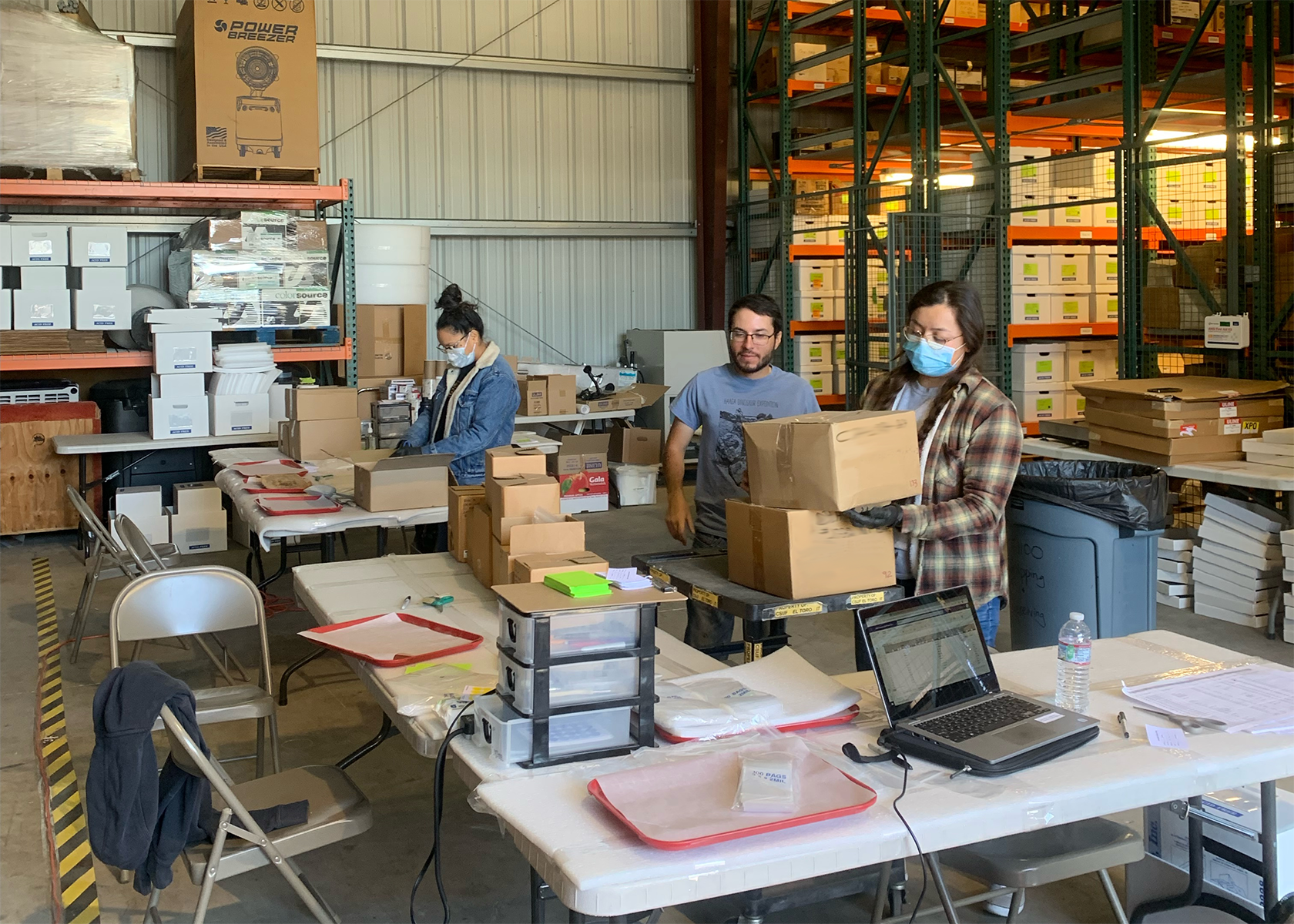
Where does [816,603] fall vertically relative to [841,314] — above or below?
below

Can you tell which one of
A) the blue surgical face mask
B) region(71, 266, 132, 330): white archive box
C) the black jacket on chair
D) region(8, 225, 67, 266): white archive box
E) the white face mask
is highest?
region(8, 225, 67, 266): white archive box

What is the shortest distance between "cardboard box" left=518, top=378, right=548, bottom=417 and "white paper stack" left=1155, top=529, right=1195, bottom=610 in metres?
4.29

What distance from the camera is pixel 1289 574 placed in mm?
5293

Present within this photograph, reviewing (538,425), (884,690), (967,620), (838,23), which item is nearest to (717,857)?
(884,690)

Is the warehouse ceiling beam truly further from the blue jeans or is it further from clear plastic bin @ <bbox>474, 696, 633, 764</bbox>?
clear plastic bin @ <bbox>474, 696, 633, 764</bbox>

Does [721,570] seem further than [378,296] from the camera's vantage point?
No

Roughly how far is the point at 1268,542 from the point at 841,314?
472 centimetres

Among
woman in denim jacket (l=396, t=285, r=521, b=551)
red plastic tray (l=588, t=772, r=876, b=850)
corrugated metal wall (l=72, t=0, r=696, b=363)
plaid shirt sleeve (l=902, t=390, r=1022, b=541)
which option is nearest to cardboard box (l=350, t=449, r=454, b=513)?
woman in denim jacket (l=396, t=285, r=521, b=551)

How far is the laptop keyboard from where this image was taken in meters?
2.09

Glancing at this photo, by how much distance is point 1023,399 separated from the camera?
24.7 feet

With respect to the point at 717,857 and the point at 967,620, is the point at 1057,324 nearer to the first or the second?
the point at 967,620

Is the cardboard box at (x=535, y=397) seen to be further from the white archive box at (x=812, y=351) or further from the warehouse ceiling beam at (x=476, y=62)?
the warehouse ceiling beam at (x=476, y=62)

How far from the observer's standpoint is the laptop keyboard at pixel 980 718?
209 centimetres

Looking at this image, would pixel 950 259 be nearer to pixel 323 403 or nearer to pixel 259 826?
pixel 323 403
